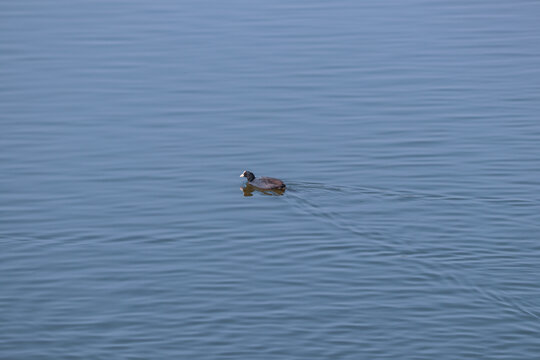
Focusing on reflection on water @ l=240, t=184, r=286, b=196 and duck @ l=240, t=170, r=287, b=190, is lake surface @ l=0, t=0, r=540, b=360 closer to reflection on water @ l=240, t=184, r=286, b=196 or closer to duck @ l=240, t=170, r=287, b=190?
reflection on water @ l=240, t=184, r=286, b=196

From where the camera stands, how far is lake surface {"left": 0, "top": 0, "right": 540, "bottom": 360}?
15.5m

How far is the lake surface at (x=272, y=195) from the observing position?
1550cm

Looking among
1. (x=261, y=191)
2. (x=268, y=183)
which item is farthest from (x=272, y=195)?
(x=268, y=183)

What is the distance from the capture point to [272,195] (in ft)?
70.8

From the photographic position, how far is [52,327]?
15.7 m

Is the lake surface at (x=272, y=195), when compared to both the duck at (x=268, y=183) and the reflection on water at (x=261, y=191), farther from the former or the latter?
the duck at (x=268, y=183)

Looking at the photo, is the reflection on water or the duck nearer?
the duck

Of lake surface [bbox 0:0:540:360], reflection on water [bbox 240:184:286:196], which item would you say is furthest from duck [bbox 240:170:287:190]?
lake surface [bbox 0:0:540:360]

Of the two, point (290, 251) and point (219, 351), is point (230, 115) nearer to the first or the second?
point (290, 251)

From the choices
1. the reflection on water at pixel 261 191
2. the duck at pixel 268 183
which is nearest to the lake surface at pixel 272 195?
the reflection on water at pixel 261 191

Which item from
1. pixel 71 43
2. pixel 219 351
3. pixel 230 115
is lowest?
pixel 219 351

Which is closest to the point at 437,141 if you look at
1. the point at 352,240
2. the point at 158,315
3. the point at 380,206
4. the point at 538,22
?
the point at 380,206

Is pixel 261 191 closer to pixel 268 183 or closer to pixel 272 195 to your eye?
pixel 272 195

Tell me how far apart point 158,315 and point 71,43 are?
1944 centimetres
